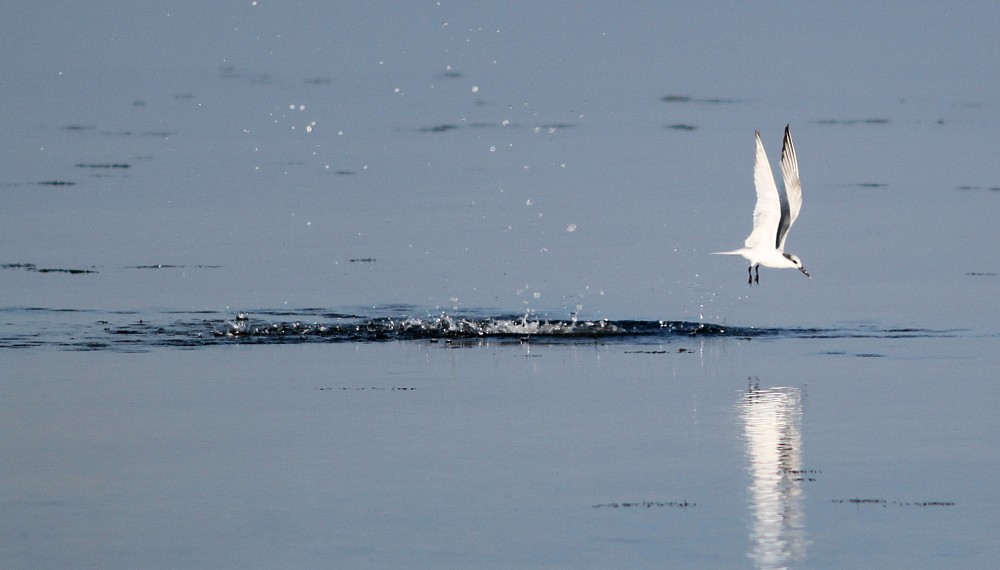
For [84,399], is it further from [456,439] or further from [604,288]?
[604,288]

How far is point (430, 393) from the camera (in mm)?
21281

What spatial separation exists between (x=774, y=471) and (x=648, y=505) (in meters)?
1.65

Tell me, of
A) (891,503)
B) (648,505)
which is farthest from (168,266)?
(891,503)

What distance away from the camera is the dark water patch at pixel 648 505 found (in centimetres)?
1582

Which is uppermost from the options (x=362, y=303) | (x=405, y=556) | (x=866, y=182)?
(x=866, y=182)

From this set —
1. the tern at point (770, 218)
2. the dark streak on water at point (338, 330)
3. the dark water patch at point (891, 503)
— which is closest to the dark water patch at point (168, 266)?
the dark streak on water at point (338, 330)

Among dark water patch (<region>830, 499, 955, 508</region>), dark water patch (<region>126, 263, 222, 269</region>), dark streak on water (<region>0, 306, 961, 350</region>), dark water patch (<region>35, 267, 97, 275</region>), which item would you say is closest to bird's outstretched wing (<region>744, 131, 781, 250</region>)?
dark streak on water (<region>0, 306, 961, 350</region>)

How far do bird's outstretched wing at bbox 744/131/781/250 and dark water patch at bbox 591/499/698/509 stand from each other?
37.4 ft

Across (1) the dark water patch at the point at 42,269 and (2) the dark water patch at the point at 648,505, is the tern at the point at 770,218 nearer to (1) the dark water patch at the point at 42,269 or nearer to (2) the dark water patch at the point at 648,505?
(1) the dark water patch at the point at 42,269

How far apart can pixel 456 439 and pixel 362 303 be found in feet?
33.4

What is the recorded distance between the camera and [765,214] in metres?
27.3

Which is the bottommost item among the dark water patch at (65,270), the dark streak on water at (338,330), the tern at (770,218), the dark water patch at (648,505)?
the dark water patch at (648,505)

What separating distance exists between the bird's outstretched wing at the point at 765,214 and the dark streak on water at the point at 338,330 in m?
1.31

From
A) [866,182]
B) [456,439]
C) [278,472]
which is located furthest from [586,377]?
[866,182]
